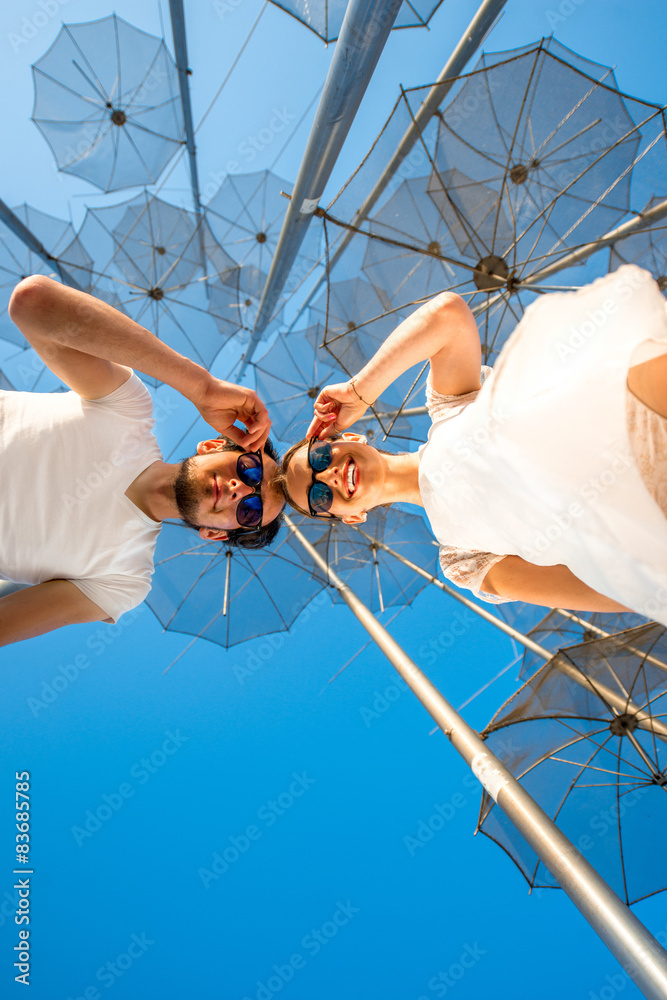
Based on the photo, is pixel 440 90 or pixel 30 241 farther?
pixel 30 241

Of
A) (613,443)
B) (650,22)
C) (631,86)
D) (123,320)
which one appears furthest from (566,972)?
(650,22)

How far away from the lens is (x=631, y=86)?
6.17 m

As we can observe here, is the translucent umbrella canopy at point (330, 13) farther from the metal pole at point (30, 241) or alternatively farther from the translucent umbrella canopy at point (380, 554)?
the translucent umbrella canopy at point (380, 554)

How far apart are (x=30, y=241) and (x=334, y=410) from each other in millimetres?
7073

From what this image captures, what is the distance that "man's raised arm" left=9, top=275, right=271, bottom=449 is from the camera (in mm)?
2244

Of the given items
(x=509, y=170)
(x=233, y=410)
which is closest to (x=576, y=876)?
(x=233, y=410)

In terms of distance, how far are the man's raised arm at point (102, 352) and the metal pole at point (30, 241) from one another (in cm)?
546

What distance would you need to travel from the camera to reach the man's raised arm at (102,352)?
2244 millimetres

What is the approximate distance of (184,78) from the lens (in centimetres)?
788

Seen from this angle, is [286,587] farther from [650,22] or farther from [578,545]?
[650,22]

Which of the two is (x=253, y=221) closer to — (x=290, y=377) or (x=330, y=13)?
(x=290, y=377)

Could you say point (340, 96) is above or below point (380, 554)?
above

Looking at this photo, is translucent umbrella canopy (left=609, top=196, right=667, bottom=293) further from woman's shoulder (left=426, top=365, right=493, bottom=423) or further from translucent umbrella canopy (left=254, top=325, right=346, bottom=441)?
translucent umbrella canopy (left=254, top=325, right=346, bottom=441)

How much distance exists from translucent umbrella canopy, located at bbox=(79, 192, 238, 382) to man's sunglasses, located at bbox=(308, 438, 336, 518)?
6712mm
